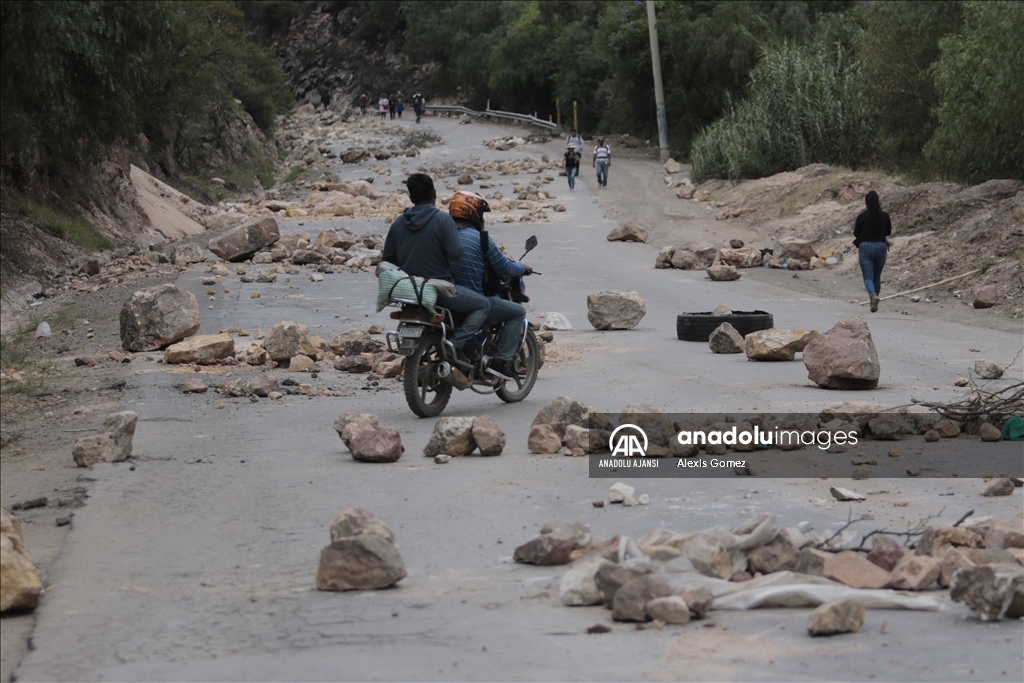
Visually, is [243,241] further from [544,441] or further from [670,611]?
[670,611]

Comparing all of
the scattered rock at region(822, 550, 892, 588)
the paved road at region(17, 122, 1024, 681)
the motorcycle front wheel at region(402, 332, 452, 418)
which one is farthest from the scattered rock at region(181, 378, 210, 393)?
the scattered rock at region(822, 550, 892, 588)

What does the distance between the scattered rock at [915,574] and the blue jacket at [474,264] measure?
557cm

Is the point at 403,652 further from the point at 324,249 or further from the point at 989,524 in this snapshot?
the point at 324,249

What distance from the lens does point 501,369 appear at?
10547 mm

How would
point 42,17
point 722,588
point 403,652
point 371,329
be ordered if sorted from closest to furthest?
point 403,652
point 722,588
point 371,329
point 42,17

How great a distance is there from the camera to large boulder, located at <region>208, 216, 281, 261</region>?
2266 cm

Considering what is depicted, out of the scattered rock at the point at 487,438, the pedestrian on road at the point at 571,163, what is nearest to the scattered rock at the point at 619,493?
the scattered rock at the point at 487,438

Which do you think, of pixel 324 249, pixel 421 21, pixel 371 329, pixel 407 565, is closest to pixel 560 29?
pixel 421 21

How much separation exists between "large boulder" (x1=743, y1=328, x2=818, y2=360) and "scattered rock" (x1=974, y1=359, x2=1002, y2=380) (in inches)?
72.4

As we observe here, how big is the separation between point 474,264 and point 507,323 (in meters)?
0.68

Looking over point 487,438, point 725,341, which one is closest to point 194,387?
point 487,438

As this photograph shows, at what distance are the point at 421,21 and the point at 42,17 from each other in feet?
253

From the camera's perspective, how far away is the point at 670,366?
1271 centimetres

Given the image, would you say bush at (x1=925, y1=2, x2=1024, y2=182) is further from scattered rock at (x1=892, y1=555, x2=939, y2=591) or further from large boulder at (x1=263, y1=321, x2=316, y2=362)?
scattered rock at (x1=892, y1=555, x2=939, y2=591)
